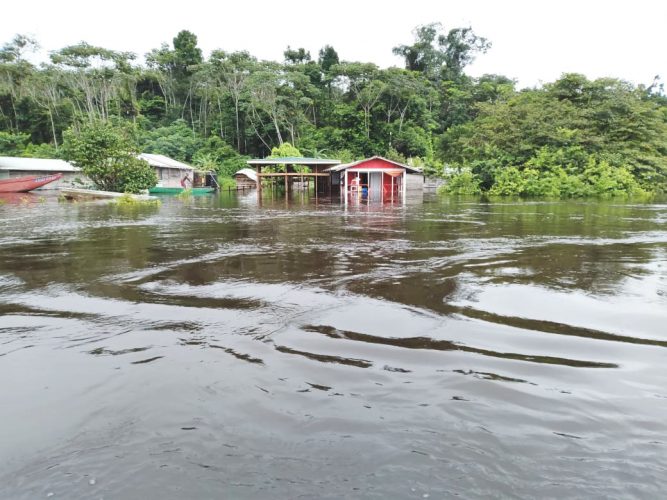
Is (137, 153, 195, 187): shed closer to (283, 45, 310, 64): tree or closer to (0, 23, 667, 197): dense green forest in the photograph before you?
(0, 23, 667, 197): dense green forest

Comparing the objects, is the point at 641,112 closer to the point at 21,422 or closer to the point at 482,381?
the point at 482,381

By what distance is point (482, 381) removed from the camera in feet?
12.3

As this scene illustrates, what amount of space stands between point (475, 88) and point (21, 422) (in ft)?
206

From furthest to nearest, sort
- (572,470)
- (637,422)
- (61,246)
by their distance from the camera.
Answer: (61,246)
(637,422)
(572,470)

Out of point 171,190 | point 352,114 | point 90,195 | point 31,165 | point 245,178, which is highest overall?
point 352,114

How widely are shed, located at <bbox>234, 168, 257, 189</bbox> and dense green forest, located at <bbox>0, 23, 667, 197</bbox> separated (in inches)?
44.0

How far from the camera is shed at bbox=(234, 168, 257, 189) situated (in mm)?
48531

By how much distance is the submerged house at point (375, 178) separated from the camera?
33.9 m

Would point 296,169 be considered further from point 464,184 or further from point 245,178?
point 464,184

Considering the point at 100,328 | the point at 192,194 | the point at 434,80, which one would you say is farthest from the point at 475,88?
the point at 100,328

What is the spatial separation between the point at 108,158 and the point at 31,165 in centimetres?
1565

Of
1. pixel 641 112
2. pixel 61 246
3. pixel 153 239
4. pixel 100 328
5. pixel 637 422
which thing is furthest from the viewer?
pixel 641 112

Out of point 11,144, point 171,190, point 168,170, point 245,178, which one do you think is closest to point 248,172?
point 245,178

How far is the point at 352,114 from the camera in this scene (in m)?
51.8
